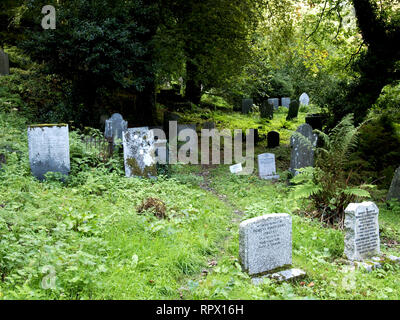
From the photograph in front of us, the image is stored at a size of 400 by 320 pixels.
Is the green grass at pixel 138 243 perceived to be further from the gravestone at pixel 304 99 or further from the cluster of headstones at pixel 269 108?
the gravestone at pixel 304 99

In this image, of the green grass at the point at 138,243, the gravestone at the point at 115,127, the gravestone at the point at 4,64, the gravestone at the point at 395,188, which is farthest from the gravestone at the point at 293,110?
the gravestone at the point at 4,64

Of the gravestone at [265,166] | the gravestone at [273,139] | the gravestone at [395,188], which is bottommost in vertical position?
the gravestone at [395,188]

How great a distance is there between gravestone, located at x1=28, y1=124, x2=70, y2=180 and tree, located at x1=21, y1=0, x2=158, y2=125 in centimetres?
405

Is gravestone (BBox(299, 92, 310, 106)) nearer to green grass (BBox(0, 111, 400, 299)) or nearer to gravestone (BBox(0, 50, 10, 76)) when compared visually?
gravestone (BBox(0, 50, 10, 76))

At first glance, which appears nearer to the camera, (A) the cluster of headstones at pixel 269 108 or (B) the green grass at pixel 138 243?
(B) the green grass at pixel 138 243

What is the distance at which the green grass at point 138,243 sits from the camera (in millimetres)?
4137

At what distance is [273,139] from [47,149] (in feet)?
30.3

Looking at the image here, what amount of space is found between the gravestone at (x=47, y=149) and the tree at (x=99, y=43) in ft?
13.3

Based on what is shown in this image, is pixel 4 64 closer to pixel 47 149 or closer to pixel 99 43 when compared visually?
pixel 99 43

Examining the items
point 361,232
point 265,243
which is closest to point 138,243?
point 265,243

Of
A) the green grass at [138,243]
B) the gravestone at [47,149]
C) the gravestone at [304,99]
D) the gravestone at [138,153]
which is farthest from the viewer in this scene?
the gravestone at [304,99]

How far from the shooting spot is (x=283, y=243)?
210 inches

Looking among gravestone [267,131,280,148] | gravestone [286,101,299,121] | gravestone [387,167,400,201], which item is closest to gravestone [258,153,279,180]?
gravestone [387,167,400,201]
